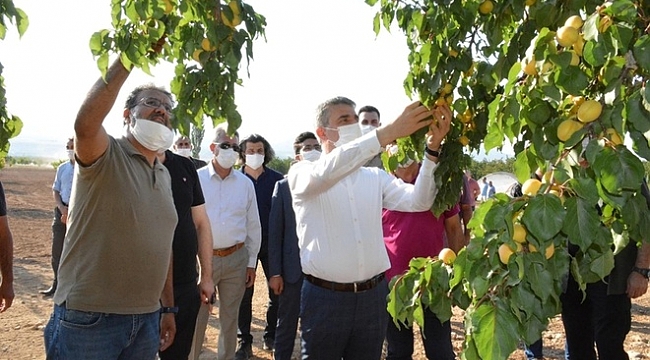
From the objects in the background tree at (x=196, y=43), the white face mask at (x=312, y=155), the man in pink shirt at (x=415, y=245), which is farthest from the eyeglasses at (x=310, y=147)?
the background tree at (x=196, y=43)

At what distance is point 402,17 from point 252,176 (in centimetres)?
358

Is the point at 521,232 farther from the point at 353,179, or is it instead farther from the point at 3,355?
the point at 3,355

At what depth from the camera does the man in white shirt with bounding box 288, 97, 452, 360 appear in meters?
2.94

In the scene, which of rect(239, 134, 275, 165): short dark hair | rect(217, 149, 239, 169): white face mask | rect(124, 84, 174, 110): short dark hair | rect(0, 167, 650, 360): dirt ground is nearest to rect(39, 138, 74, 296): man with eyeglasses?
rect(0, 167, 650, 360): dirt ground

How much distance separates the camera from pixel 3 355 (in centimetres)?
514

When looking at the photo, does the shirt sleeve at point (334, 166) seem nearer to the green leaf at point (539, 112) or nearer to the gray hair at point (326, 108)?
the gray hair at point (326, 108)

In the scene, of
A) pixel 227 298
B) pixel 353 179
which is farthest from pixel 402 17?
pixel 227 298

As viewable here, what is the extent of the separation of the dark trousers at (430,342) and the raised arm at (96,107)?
6.87 feet

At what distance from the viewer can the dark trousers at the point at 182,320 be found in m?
3.43

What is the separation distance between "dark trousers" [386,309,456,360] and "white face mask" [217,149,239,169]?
6.23ft

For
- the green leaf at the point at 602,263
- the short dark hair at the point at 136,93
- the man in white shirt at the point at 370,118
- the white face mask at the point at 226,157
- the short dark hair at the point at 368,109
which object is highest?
the short dark hair at the point at 368,109

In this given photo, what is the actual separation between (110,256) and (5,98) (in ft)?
2.81

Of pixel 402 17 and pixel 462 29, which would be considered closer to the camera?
pixel 462 29

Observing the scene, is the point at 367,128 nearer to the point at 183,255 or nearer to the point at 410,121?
the point at 183,255
